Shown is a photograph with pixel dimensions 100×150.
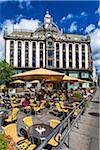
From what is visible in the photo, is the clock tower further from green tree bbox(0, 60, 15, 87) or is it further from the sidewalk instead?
the sidewalk

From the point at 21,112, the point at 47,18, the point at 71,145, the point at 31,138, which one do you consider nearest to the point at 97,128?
the point at 71,145

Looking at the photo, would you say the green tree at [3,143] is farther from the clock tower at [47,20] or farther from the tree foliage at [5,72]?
the clock tower at [47,20]

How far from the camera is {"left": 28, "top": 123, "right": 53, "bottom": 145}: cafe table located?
4999 millimetres

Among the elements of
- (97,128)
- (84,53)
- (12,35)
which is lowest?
(97,128)

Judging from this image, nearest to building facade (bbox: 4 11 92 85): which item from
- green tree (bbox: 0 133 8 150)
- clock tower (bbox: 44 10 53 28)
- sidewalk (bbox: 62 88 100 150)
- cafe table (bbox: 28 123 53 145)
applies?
clock tower (bbox: 44 10 53 28)

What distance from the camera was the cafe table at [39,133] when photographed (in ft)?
16.4

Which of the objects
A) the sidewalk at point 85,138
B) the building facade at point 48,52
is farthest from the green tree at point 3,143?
the building facade at point 48,52

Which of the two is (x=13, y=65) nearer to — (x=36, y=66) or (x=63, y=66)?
(x=36, y=66)

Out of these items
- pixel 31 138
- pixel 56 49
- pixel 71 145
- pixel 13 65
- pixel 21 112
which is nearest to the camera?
pixel 31 138

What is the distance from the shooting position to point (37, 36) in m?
58.6

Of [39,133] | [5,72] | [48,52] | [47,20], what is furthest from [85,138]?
[47,20]

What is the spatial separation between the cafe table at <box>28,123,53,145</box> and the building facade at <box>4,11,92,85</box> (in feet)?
163

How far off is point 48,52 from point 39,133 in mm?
52811

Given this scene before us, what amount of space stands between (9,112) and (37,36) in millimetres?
51758
